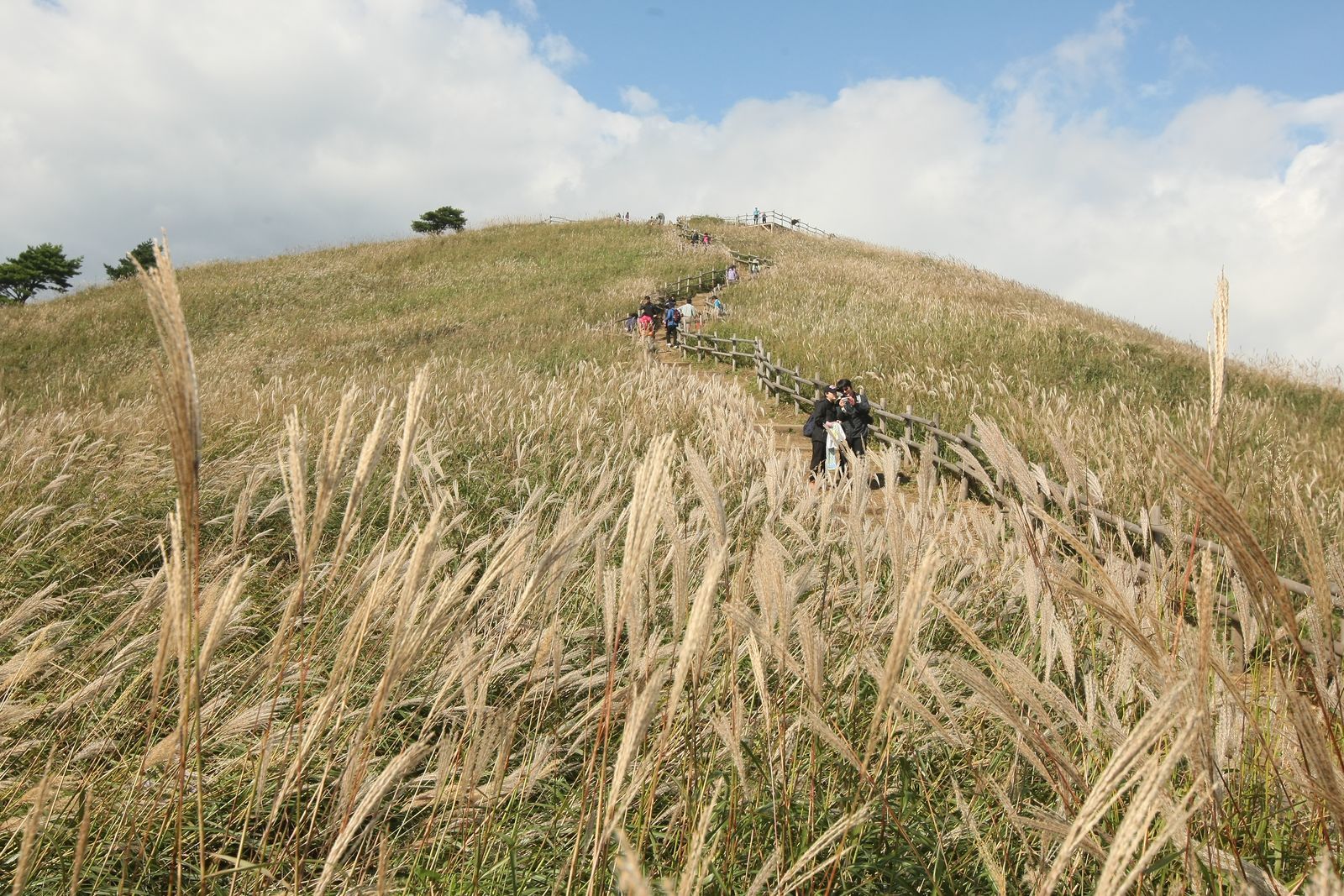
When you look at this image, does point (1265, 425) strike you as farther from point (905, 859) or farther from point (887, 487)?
point (905, 859)

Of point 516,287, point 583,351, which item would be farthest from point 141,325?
point 583,351

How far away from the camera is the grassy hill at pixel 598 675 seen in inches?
40.5

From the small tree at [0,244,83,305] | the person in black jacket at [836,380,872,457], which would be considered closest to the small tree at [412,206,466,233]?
the small tree at [0,244,83,305]

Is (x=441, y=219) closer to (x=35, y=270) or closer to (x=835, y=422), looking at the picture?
(x=35, y=270)

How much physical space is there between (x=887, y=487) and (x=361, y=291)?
1299 inches

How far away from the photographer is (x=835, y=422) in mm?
8891

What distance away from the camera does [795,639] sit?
252 centimetres

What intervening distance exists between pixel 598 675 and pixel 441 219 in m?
63.5

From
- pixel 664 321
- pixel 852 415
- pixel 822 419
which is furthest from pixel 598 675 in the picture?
pixel 664 321

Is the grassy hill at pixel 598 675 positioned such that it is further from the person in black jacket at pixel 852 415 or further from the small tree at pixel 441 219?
the small tree at pixel 441 219

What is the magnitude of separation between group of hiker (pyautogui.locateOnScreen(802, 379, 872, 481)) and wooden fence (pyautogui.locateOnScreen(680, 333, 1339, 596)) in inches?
17.1

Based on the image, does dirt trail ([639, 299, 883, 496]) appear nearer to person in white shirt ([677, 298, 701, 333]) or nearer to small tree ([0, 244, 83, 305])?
person in white shirt ([677, 298, 701, 333])

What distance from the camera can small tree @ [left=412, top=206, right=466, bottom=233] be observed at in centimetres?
5900

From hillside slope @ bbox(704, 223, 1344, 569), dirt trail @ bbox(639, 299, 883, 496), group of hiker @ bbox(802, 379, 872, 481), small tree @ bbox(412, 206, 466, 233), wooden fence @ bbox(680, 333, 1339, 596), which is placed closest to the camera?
wooden fence @ bbox(680, 333, 1339, 596)
